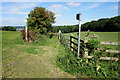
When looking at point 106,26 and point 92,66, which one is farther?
point 106,26

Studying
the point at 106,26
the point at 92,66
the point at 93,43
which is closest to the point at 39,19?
the point at 93,43

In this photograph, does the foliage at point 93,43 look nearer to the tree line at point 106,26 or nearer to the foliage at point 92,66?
the foliage at point 92,66

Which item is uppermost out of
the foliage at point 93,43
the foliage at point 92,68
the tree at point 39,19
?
the tree at point 39,19

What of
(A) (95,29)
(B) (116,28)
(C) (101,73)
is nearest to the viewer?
(C) (101,73)

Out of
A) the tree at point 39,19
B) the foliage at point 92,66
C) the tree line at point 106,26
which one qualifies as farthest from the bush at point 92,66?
the tree line at point 106,26

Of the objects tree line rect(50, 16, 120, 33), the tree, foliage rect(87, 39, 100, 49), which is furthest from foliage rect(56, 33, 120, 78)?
tree line rect(50, 16, 120, 33)

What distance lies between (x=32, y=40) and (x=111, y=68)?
353 inches

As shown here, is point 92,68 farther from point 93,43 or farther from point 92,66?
point 93,43

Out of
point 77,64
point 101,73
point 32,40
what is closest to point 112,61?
point 101,73

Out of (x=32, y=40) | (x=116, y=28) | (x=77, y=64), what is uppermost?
(x=116, y=28)

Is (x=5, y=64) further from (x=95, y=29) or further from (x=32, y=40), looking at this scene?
(x=95, y=29)

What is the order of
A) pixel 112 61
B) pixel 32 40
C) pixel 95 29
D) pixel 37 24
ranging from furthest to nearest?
pixel 95 29
pixel 37 24
pixel 32 40
pixel 112 61

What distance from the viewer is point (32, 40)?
37.5 feet

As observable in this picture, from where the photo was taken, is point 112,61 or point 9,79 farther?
point 112,61
